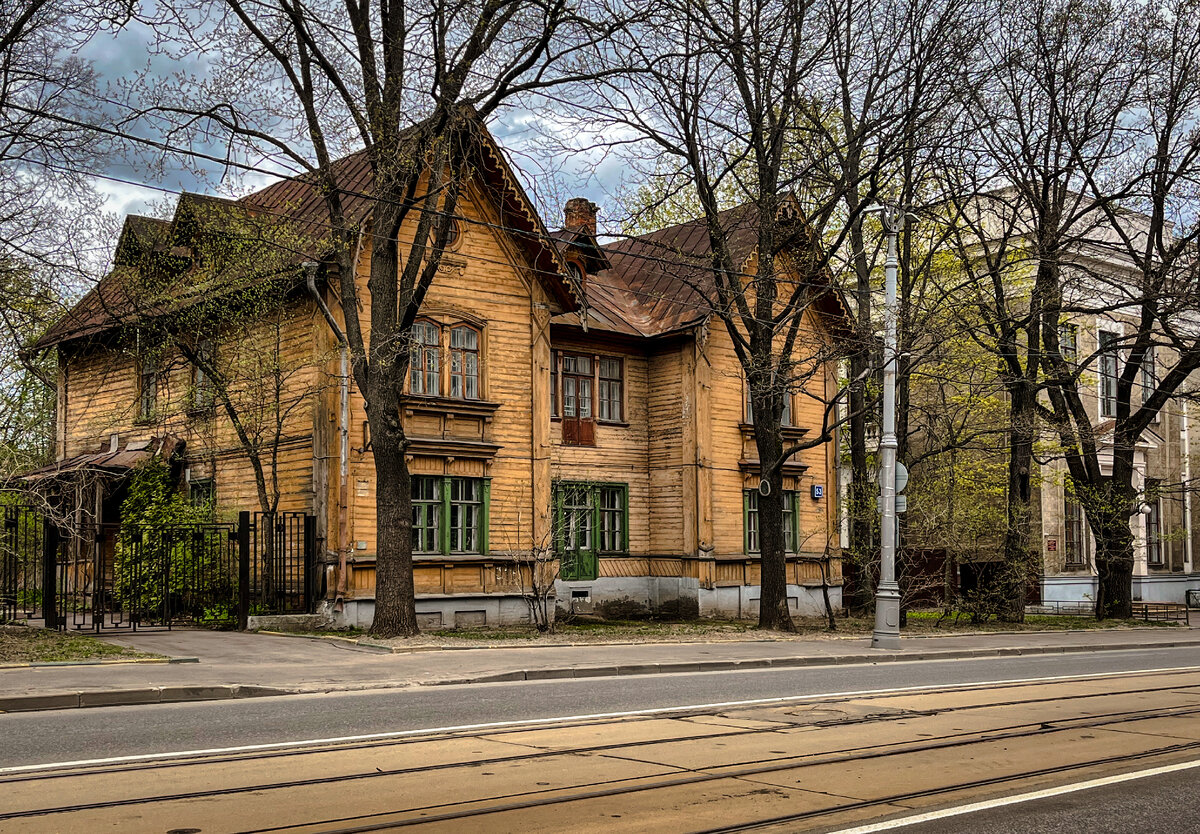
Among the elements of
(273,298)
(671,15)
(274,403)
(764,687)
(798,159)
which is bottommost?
(764,687)

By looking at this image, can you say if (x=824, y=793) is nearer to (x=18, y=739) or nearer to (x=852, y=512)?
(x=18, y=739)

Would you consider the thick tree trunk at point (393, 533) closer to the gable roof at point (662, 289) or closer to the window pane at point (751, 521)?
the gable roof at point (662, 289)

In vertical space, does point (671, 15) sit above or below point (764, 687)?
above

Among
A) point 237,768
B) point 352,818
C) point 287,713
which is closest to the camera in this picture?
point 352,818

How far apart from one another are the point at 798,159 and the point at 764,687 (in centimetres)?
1442

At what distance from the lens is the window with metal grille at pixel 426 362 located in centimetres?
2539

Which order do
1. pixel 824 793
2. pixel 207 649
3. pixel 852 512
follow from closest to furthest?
pixel 824 793, pixel 207 649, pixel 852 512

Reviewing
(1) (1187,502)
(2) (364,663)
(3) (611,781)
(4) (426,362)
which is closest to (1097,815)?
(3) (611,781)

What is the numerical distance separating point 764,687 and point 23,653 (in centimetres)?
1003

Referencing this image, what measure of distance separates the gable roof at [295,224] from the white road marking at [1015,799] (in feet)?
52.8

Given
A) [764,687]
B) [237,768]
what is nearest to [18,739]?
[237,768]

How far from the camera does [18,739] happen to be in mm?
9883

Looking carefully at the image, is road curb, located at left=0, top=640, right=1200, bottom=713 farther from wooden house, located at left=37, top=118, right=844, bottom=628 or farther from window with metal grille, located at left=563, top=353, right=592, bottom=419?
window with metal grille, located at left=563, top=353, right=592, bottom=419

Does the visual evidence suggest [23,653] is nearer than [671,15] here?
Yes
